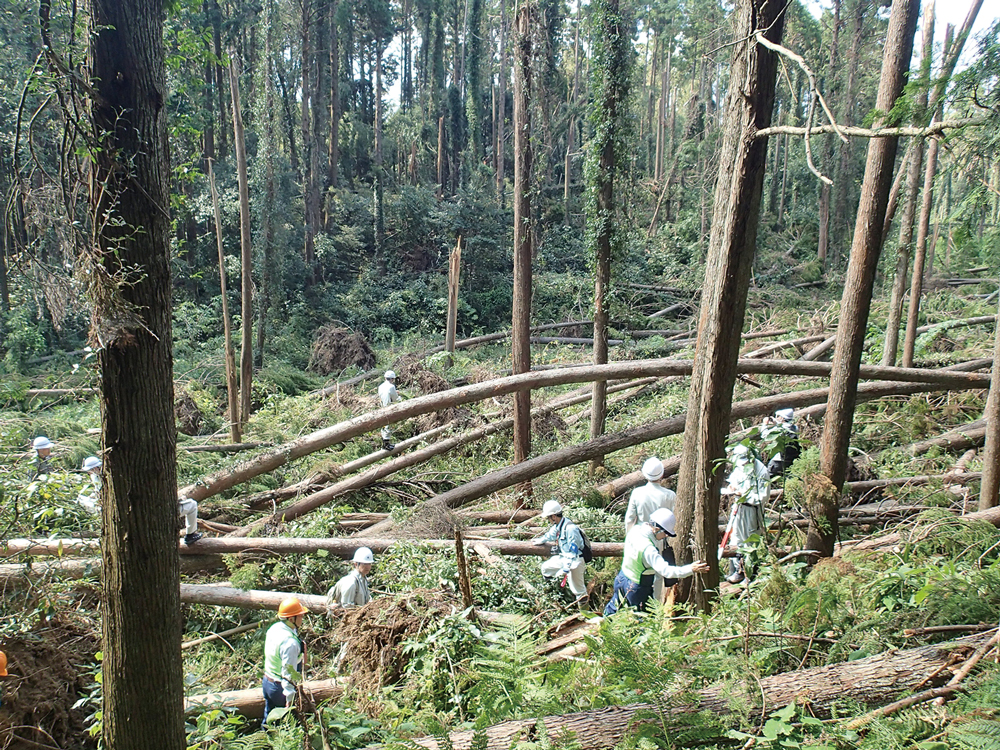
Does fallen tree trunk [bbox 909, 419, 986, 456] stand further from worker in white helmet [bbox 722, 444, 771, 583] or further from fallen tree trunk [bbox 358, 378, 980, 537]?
worker in white helmet [bbox 722, 444, 771, 583]

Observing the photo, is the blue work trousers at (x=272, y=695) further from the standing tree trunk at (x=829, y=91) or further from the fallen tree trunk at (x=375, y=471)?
the standing tree trunk at (x=829, y=91)

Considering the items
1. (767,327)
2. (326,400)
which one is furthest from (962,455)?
(326,400)

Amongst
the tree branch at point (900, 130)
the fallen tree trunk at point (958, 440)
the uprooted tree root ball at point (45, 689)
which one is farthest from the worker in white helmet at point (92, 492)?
the fallen tree trunk at point (958, 440)

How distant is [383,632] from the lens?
5.82m

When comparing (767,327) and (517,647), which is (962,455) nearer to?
(767,327)

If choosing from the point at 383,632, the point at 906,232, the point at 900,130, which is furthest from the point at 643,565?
the point at 906,232

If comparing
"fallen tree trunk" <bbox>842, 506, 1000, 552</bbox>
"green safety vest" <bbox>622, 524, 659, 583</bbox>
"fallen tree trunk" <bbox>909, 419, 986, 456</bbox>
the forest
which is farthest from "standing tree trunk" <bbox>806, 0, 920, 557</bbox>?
"fallen tree trunk" <bbox>909, 419, 986, 456</bbox>

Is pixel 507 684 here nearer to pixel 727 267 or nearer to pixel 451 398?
pixel 727 267

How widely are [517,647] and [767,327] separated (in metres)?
14.4

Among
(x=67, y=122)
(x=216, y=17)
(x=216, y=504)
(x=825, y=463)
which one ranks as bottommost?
(x=216, y=504)

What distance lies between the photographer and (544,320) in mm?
24062

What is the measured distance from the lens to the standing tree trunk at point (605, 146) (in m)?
10.5

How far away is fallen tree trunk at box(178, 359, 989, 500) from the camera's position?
29.6ft

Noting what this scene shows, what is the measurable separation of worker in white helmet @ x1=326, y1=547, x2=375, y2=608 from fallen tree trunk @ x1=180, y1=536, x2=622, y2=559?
1.01 metres
